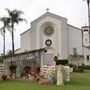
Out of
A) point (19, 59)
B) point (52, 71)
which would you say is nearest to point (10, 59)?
point (19, 59)

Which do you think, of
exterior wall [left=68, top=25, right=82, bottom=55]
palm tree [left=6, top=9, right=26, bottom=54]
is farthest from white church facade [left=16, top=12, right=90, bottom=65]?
palm tree [left=6, top=9, right=26, bottom=54]

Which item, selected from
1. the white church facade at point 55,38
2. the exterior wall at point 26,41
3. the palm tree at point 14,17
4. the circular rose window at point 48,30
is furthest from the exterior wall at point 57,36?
the palm tree at point 14,17

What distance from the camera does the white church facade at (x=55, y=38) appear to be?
290 feet

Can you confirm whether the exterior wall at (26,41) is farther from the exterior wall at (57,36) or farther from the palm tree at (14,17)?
the palm tree at (14,17)

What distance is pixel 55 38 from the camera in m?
89.1

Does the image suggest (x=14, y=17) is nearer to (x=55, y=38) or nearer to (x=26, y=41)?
(x=26, y=41)

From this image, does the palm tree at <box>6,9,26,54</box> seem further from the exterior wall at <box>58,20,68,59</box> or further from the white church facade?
the exterior wall at <box>58,20,68,59</box>

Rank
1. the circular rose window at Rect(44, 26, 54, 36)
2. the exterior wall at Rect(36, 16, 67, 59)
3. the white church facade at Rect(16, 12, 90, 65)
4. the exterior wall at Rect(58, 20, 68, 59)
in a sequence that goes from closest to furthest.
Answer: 1. the exterior wall at Rect(36, 16, 67, 59)
2. the exterior wall at Rect(58, 20, 68, 59)
3. the white church facade at Rect(16, 12, 90, 65)
4. the circular rose window at Rect(44, 26, 54, 36)

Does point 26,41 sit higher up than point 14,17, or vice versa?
point 14,17

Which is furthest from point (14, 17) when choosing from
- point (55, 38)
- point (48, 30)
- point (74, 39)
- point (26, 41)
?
point (74, 39)

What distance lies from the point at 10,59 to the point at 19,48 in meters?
56.8

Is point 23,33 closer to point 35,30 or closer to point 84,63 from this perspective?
point 35,30

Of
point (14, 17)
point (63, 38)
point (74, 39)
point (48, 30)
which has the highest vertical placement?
point (14, 17)

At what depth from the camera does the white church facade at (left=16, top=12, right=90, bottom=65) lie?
290 ft
